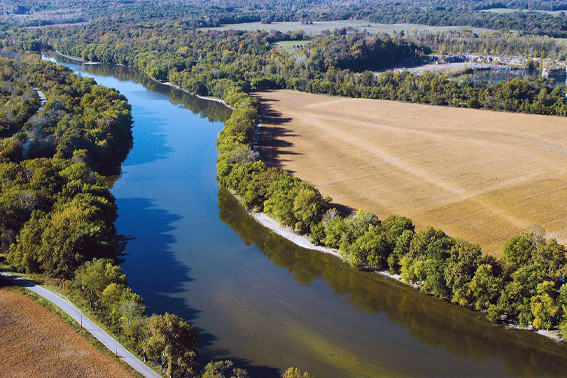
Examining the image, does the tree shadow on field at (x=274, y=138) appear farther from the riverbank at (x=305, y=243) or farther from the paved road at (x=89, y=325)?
the paved road at (x=89, y=325)

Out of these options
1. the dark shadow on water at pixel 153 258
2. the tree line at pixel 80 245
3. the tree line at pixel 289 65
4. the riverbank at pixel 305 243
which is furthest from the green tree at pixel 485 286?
the tree line at pixel 289 65

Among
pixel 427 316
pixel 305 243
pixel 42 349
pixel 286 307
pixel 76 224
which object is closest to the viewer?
pixel 42 349

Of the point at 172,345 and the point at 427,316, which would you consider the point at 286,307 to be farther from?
the point at 172,345

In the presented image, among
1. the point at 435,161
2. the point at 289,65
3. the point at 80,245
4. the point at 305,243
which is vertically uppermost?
the point at 289,65

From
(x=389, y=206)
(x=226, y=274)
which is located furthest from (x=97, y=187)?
(x=389, y=206)

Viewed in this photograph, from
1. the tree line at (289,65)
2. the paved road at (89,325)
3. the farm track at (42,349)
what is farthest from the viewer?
the tree line at (289,65)

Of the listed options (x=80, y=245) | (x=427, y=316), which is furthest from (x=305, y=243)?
(x=80, y=245)
